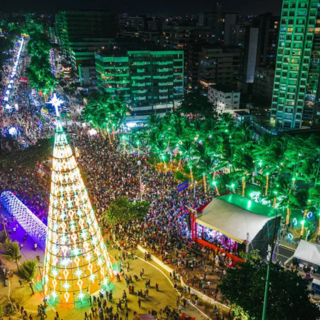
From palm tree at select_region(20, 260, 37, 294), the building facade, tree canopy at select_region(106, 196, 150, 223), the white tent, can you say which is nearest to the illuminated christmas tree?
palm tree at select_region(20, 260, 37, 294)

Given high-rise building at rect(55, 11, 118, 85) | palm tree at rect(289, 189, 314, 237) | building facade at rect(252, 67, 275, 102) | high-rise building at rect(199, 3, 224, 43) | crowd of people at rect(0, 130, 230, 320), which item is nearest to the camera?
crowd of people at rect(0, 130, 230, 320)

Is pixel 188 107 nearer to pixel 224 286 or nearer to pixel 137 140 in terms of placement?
pixel 137 140

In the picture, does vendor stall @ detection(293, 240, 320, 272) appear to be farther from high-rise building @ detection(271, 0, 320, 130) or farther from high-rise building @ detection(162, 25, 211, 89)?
high-rise building @ detection(162, 25, 211, 89)

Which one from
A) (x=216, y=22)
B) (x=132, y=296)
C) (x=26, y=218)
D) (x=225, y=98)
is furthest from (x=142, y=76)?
(x=216, y=22)

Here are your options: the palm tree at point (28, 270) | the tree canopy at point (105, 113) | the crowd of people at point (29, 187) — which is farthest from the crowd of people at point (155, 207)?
the palm tree at point (28, 270)

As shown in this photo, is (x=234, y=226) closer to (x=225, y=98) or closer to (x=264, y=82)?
(x=225, y=98)

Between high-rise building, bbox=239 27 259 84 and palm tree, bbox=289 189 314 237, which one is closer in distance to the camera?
palm tree, bbox=289 189 314 237
